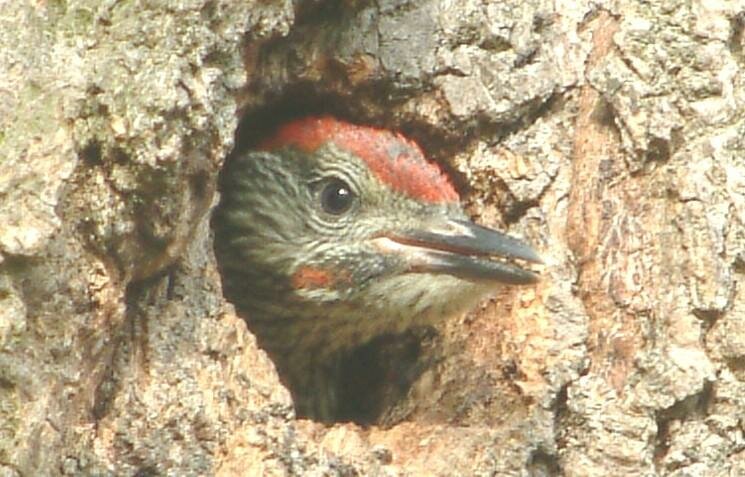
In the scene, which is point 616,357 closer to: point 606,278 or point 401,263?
point 606,278

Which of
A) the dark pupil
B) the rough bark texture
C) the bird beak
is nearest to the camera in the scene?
the rough bark texture

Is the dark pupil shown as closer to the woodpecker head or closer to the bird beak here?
the woodpecker head

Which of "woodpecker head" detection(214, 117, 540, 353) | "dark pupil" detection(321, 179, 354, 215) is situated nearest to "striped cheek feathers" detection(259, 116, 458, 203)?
"woodpecker head" detection(214, 117, 540, 353)

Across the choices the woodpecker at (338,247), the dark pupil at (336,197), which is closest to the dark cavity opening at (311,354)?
the woodpecker at (338,247)

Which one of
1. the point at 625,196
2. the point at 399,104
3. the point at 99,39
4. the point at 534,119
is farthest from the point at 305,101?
the point at 99,39

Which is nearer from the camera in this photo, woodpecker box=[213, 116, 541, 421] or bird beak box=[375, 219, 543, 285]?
bird beak box=[375, 219, 543, 285]

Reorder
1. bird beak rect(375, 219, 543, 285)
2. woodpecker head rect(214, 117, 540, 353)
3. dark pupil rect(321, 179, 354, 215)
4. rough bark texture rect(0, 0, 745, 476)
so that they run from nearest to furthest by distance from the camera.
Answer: rough bark texture rect(0, 0, 745, 476), bird beak rect(375, 219, 543, 285), woodpecker head rect(214, 117, 540, 353), dark pupil rect(321, 179, 354, 215)

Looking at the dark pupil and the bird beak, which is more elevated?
the dark pupil
